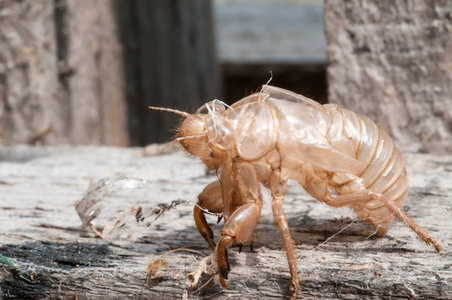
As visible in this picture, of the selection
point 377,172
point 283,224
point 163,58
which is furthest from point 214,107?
point 163,58

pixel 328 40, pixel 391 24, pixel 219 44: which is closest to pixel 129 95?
pixel 219 44

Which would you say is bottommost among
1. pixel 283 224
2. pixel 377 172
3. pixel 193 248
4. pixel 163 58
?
pixel 193 248

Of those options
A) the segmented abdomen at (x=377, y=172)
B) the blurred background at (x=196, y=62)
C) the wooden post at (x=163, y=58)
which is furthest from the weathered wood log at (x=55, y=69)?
the segmented abdomen at (x=377, y=172)

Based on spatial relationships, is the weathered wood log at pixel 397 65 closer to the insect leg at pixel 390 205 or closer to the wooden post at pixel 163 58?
the insect leg at pixel 390 205

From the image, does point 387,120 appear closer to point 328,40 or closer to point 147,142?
point 328,40

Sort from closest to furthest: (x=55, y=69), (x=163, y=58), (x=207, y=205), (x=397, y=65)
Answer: (x=207, y=205) → (x=397, y=65) → (x=55, y=69) → (x=163, y=58)

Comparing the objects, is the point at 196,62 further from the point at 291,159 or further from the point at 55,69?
the point at 291,159

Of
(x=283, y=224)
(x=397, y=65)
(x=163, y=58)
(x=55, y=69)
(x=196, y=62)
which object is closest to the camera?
(x=283, y=224)
